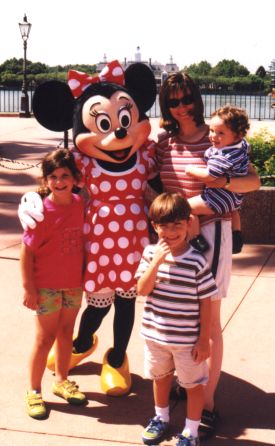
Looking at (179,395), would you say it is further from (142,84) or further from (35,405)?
(142,84)

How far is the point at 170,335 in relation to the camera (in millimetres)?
3291

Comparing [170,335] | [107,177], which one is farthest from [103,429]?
[107,177]

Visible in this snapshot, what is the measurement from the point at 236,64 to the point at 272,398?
324 feet

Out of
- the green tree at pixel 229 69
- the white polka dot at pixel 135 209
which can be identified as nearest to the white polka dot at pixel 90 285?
the white polka dot at pixel 135 209

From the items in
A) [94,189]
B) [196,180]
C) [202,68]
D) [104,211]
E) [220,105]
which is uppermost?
[202,68]

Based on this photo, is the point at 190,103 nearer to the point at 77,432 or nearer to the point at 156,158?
the point at 156,158

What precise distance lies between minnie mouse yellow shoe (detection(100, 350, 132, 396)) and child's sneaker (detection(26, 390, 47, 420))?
0.42 m

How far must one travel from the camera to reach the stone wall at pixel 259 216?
7.46 meters

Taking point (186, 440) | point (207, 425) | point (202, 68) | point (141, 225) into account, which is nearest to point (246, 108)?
point (141, 225)

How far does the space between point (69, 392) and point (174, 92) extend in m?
1.77

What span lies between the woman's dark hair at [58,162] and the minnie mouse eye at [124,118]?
1.23ft

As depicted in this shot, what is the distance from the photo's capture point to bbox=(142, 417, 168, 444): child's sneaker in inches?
139

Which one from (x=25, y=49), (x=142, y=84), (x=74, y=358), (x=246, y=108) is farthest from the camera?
(x=246, y=108)

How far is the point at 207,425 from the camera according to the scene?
12.0 feet
